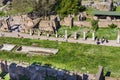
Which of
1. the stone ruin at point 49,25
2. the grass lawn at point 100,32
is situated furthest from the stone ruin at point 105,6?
the stone ruin at point 49,25

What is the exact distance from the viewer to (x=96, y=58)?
132 feet

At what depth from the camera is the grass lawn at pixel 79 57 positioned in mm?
38125

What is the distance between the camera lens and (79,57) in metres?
40.8

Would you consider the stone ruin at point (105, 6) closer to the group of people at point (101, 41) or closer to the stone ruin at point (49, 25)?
the stone ruin at point (49, 25)

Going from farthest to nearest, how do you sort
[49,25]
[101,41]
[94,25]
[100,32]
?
1. [49,25]
2. [94,25]
3. [100,32]
4. [101,41]

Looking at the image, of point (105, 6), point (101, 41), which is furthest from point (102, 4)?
point (101, 41)

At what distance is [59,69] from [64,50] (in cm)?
690

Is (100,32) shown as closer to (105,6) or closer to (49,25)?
(49,25)

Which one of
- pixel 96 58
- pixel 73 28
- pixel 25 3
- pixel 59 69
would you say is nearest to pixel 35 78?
pixel 59 69

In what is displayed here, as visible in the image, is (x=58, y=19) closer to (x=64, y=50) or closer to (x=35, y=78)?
(x=64, y=50)

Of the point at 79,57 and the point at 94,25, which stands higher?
the point at 94,25

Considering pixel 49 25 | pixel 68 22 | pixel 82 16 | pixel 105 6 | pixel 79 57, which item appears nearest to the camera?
pixel 79 57

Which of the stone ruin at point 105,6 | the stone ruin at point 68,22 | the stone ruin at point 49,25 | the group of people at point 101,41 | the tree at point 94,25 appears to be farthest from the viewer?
the stone ruin at point 105,6

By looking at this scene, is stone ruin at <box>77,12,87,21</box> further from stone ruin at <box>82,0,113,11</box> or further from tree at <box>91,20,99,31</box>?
stone ruin at <box>82,0,113,11</box>
